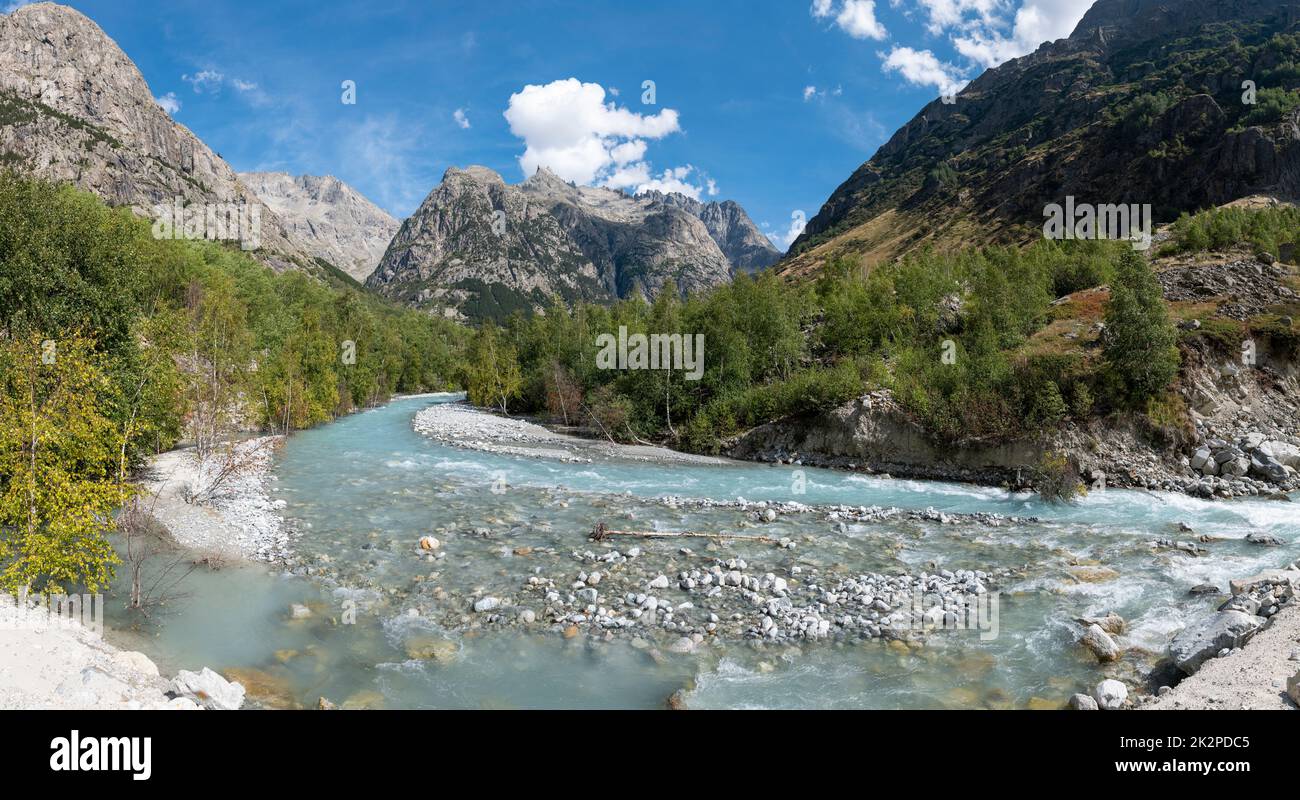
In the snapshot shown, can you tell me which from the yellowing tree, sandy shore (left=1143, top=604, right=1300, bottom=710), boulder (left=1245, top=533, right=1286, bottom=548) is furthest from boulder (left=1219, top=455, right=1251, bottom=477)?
the yellowing tree

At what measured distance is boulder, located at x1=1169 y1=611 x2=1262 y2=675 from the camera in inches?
447

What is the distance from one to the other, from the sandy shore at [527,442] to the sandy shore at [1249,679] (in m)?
31.7

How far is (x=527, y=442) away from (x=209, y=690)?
4012 centimetres

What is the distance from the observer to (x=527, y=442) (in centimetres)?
5022

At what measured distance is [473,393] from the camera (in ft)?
282

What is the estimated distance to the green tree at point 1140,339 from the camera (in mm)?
32406

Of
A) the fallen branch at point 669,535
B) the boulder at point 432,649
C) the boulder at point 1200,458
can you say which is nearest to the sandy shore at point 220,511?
the boulder at point 432,649

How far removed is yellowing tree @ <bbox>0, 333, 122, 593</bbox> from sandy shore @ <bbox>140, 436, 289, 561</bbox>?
9.22ft

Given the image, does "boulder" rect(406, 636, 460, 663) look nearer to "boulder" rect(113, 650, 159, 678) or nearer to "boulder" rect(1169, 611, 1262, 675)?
"boulder" rect(113, 650, 159, 678)

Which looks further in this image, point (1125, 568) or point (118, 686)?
point (1125, 568)

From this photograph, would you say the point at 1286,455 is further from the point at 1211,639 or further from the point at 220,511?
the point at 220,511
